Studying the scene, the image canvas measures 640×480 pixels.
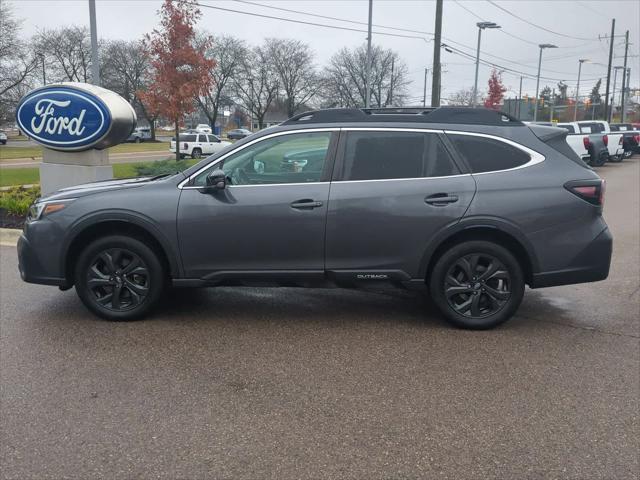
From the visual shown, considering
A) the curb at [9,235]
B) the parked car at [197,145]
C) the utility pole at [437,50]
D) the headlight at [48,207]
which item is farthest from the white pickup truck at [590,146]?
the headlight at [48,207]

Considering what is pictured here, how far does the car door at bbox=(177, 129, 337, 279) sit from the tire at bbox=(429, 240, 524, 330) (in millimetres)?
1051

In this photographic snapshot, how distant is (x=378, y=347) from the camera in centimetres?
474

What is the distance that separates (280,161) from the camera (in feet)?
16.7

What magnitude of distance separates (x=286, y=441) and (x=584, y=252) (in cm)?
304

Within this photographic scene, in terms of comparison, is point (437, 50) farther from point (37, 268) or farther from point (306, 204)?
point (37, 268)

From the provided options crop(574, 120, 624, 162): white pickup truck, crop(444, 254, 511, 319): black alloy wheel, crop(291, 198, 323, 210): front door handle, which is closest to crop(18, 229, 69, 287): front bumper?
crop(291, 198, 323, 210): front door handle

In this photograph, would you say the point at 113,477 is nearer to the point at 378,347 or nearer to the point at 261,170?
the point at 378,347

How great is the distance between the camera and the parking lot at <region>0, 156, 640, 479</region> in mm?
3105

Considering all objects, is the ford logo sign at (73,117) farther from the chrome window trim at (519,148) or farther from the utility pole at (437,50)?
the utility pole at (437,50)

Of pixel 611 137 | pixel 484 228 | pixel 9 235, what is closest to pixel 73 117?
pixel 9 235

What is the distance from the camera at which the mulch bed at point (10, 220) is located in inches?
380

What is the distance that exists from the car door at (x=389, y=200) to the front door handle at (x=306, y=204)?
0.12m

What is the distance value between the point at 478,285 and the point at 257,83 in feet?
230

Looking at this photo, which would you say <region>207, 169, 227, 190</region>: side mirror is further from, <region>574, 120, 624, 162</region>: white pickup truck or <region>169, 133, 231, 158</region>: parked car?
<region>169, 133, 231, 158</region>: parked car
